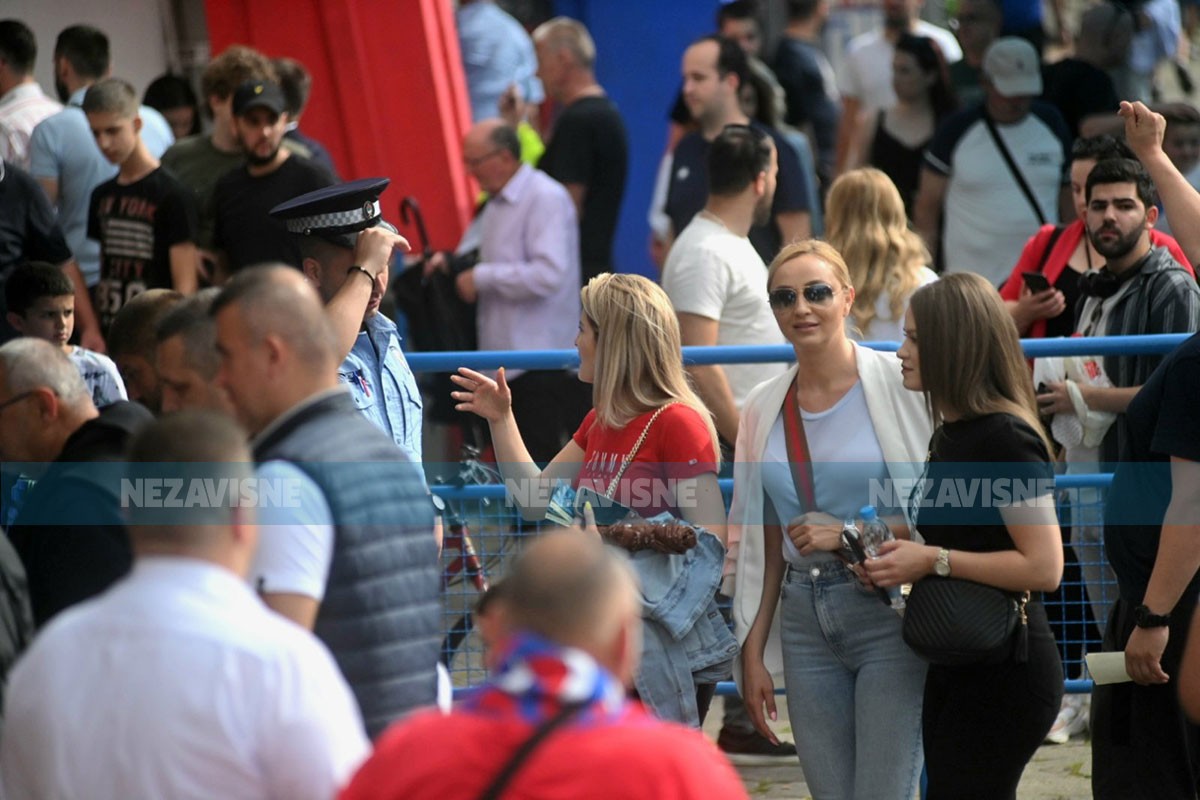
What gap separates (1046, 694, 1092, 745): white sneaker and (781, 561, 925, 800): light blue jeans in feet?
6.28

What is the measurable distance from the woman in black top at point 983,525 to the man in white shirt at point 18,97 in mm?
5699

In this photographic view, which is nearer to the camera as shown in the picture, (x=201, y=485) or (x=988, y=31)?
(x=201, y=485)

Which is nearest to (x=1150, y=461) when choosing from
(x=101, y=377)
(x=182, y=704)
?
(x=182, y=704)

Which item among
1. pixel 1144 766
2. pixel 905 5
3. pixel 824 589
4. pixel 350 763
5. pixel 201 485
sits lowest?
pixel 1144 766

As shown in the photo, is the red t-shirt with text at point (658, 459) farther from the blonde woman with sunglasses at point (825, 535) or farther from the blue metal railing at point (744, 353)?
the blue metal railing at point (744, 353)

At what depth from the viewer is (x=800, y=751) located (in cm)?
485

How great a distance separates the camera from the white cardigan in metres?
4.86

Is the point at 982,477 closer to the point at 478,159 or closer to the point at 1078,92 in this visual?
the point at 478,159

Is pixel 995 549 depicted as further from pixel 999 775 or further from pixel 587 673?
pixel 587 673

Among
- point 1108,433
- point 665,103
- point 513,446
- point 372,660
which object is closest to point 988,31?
point 665,103

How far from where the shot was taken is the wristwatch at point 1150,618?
4.59 meters

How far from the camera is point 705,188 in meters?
8.52

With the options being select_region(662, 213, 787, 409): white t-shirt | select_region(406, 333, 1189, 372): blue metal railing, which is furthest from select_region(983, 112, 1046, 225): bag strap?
select_region(406, 333, 1189, 372): blue metal railing

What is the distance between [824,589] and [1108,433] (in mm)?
1723
